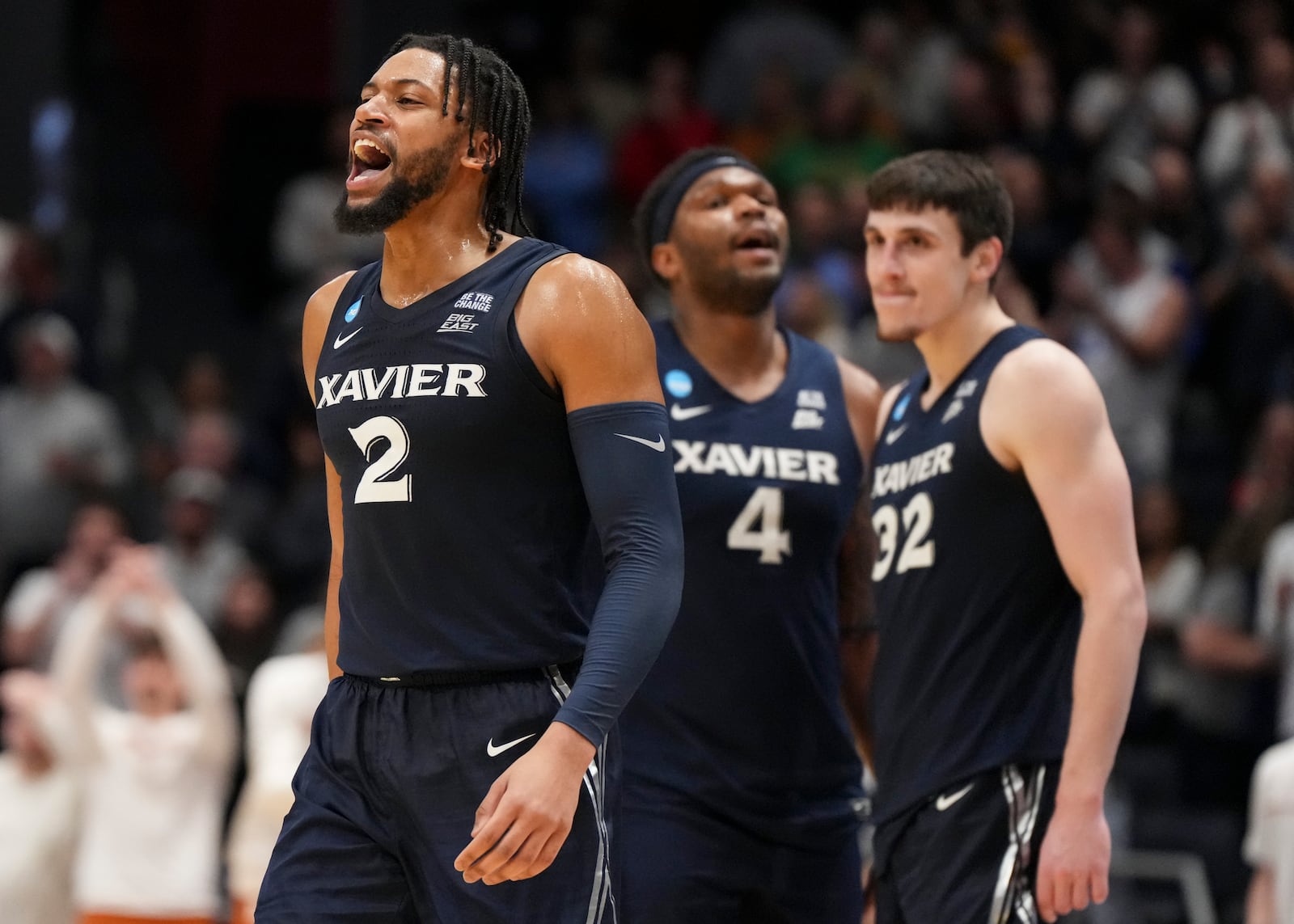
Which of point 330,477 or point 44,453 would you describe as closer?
point 330,477

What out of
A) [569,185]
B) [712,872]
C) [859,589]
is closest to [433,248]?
[712,872]

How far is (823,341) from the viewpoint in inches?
413

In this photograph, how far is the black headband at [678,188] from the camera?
5.42 m

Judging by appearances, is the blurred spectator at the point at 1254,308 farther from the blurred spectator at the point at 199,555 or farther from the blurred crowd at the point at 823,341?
the blurred spectator at the point at 199,555

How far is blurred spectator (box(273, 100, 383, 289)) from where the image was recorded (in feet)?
43.8

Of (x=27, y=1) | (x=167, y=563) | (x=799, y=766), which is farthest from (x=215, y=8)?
(x=799, y=766)

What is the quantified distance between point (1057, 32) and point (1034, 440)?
9622mm

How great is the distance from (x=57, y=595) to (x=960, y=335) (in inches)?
298

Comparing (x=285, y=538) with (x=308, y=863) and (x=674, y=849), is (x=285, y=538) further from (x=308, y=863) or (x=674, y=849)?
(x=308, y=863)

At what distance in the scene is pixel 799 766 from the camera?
4.98 metres

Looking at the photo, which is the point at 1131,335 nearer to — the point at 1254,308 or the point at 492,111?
the point at 1254,308

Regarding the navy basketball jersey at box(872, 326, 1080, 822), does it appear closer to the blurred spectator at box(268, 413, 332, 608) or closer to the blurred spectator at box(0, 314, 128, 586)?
the blurred spectator at box(268, 413, 332, 608)

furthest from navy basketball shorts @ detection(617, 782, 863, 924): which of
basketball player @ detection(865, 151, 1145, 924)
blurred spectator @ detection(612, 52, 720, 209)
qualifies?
blurred spectator @ detection(612, 52, 720, 209)

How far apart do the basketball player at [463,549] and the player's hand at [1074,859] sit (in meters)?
1.08
